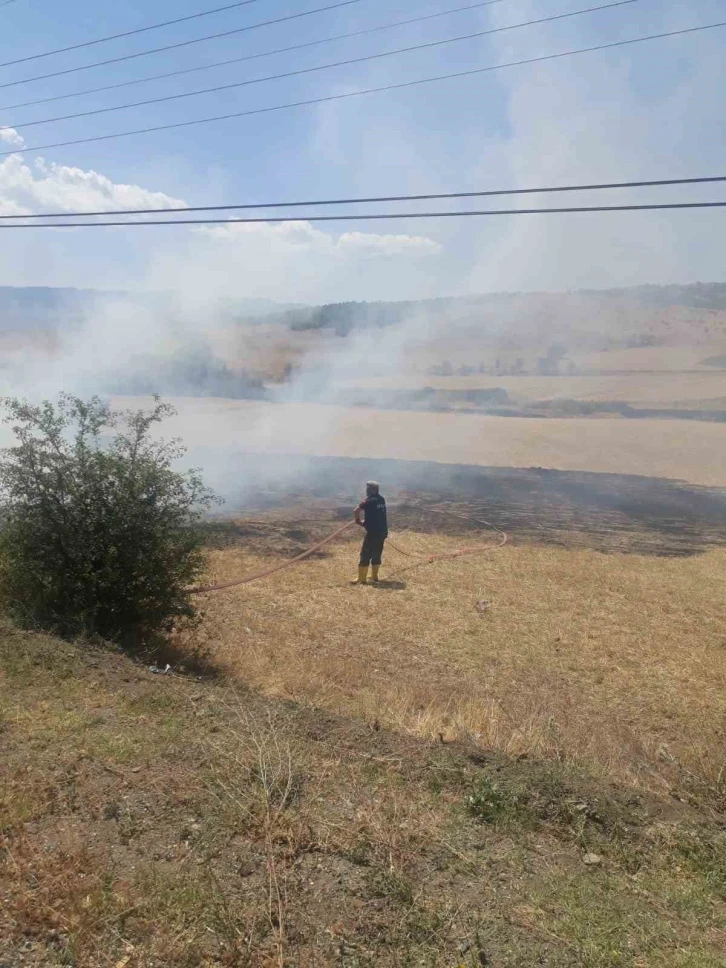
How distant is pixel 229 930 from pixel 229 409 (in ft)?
100

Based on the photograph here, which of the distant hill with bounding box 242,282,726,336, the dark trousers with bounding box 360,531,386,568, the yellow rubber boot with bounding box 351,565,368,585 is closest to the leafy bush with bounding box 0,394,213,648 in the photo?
the yellow rubber boot with bounding box 351,565,368,585

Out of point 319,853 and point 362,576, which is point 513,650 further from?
point 319,853

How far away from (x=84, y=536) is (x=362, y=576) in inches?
199

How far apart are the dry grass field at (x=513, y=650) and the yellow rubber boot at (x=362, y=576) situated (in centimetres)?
33

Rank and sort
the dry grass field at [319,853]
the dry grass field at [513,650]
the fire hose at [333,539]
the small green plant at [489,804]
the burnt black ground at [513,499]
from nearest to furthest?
the dry grass field at [319,853] < the small green plant at [489,804] < the dry grass field at [513,650] < the fire hose at [333,539] < the burnt black ground at [513,499]

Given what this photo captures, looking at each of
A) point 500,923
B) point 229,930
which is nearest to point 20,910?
point 229,930

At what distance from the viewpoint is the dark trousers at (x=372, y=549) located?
37.6 feet

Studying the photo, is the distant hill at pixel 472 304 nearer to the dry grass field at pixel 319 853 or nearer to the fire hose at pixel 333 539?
the fire hose at pixel 333 539

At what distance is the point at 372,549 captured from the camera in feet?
37.7

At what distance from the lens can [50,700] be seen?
5203mm

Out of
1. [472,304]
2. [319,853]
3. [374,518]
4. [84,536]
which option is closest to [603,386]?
[472,304]

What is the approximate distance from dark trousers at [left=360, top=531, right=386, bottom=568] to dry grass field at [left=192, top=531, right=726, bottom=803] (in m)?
0.47

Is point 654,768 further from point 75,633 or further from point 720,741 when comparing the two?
point 75,633

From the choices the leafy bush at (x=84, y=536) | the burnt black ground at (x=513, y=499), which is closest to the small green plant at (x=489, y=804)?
the leafy bush at (x=84, y=536)
